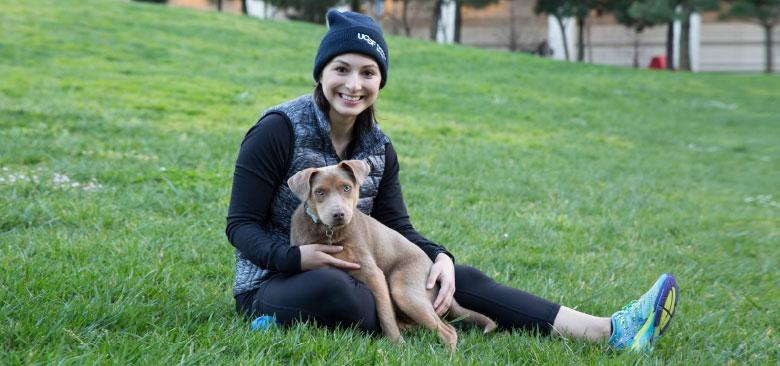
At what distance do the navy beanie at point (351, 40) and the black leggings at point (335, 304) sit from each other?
126 centimetres

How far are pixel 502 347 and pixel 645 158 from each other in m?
9.96

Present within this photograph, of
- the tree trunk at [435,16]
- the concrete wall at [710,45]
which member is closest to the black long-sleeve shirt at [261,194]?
the tree trunk at [435,16]

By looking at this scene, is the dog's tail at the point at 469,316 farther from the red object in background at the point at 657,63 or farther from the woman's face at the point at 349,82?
the red object in background at the point at 657,63

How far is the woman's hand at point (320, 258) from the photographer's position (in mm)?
3910

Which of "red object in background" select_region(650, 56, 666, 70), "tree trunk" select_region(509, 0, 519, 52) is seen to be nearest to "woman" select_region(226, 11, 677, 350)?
"red object in background" select_region(650, 56, 666, 70)

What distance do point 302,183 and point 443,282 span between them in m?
1.03

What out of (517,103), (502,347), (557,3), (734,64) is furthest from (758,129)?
(734,64)

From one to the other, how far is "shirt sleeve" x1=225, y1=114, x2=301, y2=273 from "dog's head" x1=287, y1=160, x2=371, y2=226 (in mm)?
209

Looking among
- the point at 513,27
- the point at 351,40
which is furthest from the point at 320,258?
the point at 513,27

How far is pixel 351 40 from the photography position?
13.7ft

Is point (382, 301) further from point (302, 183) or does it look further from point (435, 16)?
point (435, 16)

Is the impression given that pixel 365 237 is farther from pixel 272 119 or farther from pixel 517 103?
pixel 517 103

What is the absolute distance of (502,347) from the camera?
13.2 feet

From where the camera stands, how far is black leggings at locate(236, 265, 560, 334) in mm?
3857
